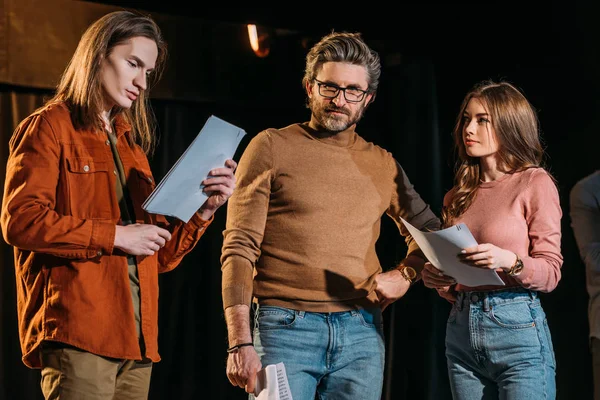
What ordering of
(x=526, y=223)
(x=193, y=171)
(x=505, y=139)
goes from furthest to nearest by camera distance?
(x=505, y=139), (x=526, y=223), (x=193, y=171)

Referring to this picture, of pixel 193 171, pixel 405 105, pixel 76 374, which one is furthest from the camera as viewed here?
pixel 405 105

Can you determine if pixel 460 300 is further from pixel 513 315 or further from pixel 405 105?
pixel 405 105

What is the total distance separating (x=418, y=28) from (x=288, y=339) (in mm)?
2426

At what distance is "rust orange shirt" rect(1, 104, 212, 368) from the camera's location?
71.1 inches

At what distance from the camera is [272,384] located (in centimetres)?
216

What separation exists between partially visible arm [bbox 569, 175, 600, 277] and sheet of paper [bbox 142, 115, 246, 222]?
6.37 feet

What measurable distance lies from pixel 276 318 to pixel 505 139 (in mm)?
957

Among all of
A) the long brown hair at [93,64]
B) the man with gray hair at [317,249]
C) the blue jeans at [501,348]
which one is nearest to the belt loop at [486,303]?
the blue jeans at [501,348]

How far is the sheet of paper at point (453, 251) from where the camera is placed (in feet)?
7.18

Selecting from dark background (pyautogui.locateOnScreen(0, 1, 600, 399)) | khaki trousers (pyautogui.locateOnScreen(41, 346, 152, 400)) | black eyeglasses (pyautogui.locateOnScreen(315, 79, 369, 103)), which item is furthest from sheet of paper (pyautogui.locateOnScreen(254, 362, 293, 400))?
dark background (pyautogui.locateOnScreen(0, 1, 600, 399))

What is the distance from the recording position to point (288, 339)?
2311mm

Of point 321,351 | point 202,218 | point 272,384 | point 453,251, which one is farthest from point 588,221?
point 202,218

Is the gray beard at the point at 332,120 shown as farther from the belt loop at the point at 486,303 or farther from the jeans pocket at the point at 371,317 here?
the belt loop at the point at 486,303

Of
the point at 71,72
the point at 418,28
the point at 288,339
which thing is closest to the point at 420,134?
the point at 418,28
